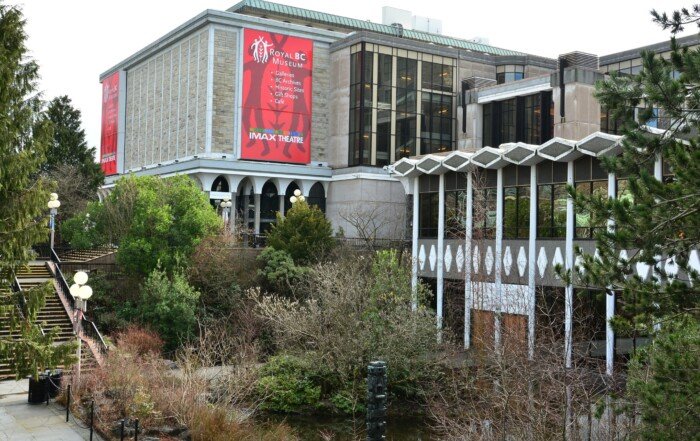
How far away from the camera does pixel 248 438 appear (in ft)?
64.2

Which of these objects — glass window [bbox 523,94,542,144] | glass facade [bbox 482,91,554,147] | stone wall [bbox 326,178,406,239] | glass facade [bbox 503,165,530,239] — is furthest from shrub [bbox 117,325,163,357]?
glass window [bbox 523,94,542,144]

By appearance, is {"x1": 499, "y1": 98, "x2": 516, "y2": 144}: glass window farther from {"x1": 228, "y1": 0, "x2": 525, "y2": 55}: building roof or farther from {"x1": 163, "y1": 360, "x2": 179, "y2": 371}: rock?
{"x1": 163, "y1": 360, "x2": 179, "y2": 371}: rock

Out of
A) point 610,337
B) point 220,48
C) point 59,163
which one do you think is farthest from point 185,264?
point 59,163

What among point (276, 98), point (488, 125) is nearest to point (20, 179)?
point (276, 98)

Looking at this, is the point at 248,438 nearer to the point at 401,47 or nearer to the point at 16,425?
the point at 16,425

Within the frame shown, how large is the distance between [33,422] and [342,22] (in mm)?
63272

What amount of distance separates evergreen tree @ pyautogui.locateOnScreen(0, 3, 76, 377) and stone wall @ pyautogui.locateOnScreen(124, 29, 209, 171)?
31938 mm

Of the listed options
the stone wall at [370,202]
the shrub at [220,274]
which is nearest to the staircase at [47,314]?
the shrub at [220,274]

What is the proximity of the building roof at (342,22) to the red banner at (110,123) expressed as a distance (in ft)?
46.2

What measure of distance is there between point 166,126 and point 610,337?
4431 centimetres

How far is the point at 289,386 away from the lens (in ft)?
86.6

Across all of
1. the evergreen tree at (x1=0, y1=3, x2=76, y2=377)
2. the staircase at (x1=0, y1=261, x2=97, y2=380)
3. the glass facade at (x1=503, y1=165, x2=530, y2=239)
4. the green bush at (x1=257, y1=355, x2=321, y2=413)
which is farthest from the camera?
the glass facade at (x1=503, y1=165, x2=530, y2=239)

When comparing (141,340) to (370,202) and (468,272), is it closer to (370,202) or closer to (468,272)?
(468,272)

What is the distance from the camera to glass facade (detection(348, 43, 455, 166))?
179 ft
